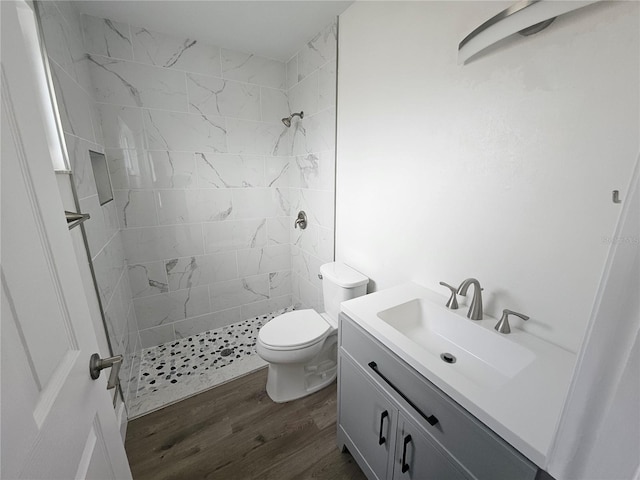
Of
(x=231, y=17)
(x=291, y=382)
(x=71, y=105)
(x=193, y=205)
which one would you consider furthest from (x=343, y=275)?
(x=231, y=17)

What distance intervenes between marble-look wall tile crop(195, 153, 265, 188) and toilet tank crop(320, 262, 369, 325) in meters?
1.09

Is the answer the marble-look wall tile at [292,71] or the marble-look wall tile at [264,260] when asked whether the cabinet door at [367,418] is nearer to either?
the marble-look wall tile at [264,260]

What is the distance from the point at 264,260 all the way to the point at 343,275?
1.09 m

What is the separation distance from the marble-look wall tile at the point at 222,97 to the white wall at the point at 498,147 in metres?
0.93

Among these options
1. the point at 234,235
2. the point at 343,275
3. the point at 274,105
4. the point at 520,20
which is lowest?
the point at 343,275

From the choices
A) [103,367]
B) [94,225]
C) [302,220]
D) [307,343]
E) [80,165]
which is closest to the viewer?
[103,367]

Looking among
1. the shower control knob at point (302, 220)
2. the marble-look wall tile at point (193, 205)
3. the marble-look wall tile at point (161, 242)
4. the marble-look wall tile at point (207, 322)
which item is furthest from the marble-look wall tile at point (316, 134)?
the marble-look wall tile at point (207, 322)

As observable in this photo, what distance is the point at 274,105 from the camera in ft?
7.57

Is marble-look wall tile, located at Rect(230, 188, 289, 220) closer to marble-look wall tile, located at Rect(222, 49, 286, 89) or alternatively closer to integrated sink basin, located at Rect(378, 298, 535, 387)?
marble-look wall tile, located at Rect(222, 49, 286, 89)

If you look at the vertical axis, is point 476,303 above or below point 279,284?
above

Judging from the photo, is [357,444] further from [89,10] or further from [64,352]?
[89,10]

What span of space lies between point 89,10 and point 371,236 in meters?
2.19

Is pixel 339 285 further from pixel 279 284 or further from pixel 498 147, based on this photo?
pixel 279 284

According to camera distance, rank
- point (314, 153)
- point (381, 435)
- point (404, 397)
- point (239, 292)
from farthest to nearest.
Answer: point (239, 292)
point (314, 153)
point (381, 435)
point (404, 397)
